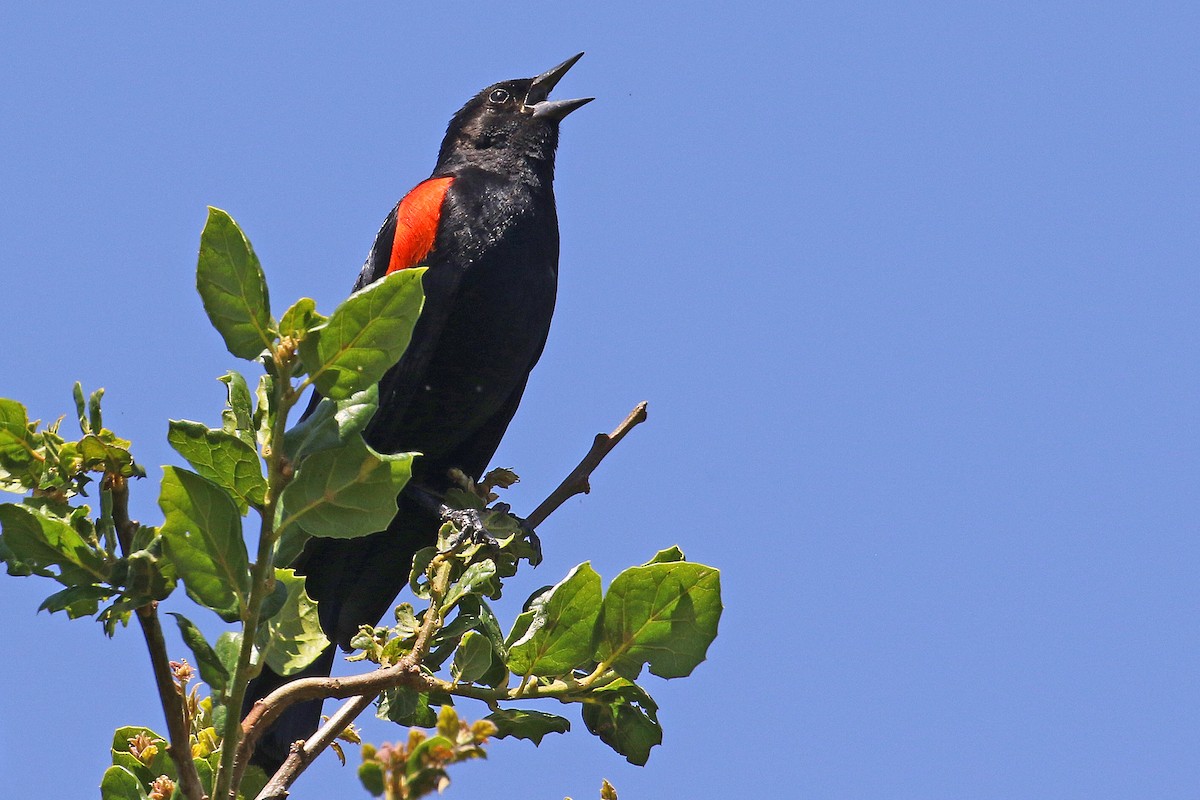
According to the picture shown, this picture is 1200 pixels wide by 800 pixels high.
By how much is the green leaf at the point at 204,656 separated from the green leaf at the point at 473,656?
513 mm

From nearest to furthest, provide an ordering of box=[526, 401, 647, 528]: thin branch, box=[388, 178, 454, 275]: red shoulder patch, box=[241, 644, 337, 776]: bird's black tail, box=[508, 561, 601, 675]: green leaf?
box=[508, 561, 601, 675]: green leaf < box=[526, 401, 647, 528]: thin branch < box=[241, 644, 337, 776]: bird's black tail < box=[388, 178, 454, 275]: red shoulder patch

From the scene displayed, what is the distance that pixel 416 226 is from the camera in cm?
444

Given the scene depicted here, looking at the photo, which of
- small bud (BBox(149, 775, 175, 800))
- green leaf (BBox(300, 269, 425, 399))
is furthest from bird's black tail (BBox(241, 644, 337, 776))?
green leaf (BBox(300, 269, 425, 399))

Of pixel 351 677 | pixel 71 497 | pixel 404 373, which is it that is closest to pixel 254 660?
pixel 351 677

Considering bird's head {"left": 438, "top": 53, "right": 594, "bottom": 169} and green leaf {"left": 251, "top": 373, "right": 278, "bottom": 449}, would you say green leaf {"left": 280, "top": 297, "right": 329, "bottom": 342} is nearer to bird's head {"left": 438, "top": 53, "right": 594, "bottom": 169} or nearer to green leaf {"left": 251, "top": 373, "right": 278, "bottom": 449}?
green leaf {"left": 251, "top": 373, "right": 278, "bottom": 449}

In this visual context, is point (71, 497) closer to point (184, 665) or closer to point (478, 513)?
point (184, 665)

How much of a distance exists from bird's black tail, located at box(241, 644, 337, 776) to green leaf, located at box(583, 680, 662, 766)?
118 centimetres

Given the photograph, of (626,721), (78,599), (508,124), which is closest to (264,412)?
(78,599)

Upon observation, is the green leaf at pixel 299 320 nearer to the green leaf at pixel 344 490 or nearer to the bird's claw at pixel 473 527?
the green leaf at pixel 344 490

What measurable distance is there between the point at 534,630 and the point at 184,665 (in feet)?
2.28

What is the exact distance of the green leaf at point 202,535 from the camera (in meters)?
1.83

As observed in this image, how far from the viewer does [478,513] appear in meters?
3.49

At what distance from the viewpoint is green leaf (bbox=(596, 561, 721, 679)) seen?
2.34 meters

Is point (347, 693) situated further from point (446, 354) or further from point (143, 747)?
point (446, 354)
